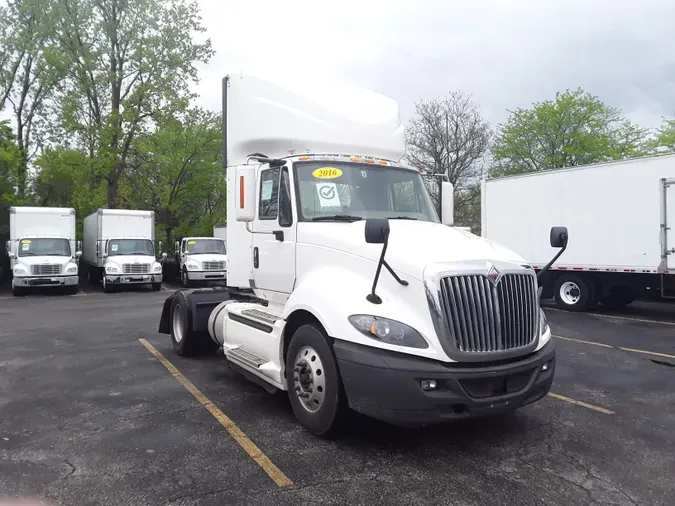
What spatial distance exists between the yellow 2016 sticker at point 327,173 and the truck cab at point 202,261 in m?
17.1

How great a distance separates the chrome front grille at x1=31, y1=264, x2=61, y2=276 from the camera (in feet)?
64.5

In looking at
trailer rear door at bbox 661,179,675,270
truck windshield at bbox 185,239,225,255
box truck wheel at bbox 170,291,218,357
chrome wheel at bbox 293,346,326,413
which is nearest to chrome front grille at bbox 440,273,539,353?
chrome wheel at bbox 293,346,326,413

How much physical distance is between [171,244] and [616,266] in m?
26.6

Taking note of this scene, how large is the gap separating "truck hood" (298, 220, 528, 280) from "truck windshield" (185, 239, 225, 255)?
19.3m

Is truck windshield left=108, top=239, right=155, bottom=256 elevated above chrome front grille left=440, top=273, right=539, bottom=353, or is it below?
above

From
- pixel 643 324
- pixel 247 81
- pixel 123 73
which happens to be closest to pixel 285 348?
pixel 247 81

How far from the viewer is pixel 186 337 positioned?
816cm

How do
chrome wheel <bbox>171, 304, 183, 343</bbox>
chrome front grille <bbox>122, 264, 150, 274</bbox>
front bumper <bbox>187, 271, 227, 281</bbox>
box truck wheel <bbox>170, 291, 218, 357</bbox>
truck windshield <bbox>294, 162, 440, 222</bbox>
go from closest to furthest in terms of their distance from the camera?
truck windshield <bbox>294, 162, 440, 222</bbox>, box truck wheel <bbox>170, 291, 218, 357</bbox>, chrome wheel <bbox>171, 304, 183, 343</bbox>, chrome front grille <bbox>122, 264, 150, 274</bbox>, front bumper <bbox>187, 271, 227, 281</bbox>

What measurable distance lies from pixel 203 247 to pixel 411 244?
67.3 ft

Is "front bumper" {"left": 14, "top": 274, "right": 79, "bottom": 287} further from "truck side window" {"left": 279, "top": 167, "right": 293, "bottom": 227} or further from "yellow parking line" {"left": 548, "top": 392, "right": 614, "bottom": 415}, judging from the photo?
"yellow parking line" {"left": 548, "top": 392, "right": 614, "bottom": 415}

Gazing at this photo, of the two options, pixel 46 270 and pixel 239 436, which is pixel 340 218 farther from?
pixel 46 270

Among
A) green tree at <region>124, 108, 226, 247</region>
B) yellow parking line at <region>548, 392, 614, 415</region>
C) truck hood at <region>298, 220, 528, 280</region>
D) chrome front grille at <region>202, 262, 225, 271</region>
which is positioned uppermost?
green tree at <region>124, 108, 226, 247</region>

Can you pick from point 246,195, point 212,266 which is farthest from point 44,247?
point 246,195

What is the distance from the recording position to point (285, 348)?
5.32m
